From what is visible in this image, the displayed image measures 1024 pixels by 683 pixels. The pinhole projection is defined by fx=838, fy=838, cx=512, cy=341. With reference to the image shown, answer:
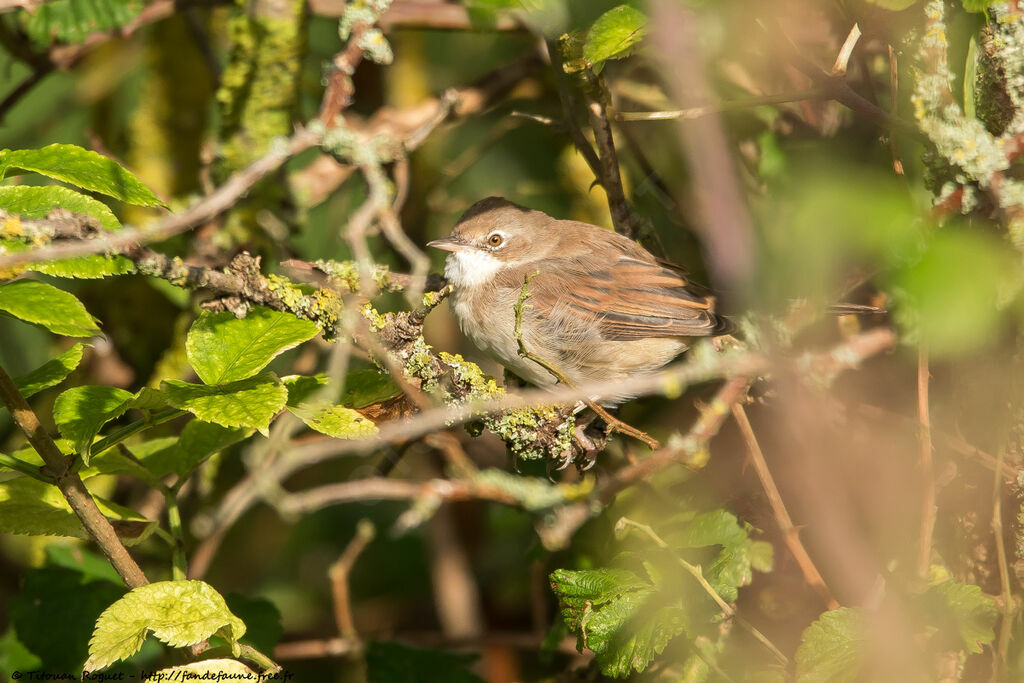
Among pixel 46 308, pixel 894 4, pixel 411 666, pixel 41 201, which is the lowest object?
pixel 411 666

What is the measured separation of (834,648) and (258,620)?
1.80 m

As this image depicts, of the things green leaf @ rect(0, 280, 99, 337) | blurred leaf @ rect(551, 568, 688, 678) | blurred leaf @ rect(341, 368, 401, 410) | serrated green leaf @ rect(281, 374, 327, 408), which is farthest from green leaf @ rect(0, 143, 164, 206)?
blurred leaf @ rect(551, 568, 688, 678)

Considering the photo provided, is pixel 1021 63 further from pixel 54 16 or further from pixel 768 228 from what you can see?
pixel 54 16

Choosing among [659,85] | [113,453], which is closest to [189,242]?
[113,453]

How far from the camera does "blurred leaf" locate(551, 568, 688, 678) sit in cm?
Result: 236

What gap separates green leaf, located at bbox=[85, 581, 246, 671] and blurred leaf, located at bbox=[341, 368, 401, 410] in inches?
25.6

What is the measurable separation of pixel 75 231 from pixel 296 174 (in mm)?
2503

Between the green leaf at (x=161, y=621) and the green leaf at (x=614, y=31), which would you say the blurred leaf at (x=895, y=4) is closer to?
the green leaf at (x=614, y=31)

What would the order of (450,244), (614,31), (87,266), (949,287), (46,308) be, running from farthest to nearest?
1. (450,244)
2. (614,31)
3. (87,266)
4. (46,308)
5. (949,287)

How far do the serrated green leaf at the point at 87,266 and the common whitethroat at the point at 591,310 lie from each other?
1691mm

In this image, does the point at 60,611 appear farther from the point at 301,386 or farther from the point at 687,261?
the point at 687,261

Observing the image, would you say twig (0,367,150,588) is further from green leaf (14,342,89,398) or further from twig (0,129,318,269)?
twig (0,129,318,269)

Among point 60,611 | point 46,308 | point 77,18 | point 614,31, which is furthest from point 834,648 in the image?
point 77,18

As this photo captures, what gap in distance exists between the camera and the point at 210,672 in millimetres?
1962
